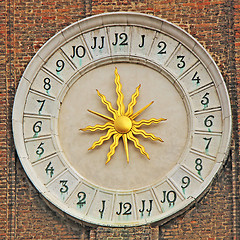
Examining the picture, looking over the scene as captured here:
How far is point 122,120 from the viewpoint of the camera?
18469 mm

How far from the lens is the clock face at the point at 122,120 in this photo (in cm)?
1838

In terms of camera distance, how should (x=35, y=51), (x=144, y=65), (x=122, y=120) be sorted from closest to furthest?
(x=122, y=120), (x=144, y=65), (x=35, y=51)

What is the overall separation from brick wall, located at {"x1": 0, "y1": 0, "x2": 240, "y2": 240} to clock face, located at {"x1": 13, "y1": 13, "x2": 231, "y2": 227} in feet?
0.57

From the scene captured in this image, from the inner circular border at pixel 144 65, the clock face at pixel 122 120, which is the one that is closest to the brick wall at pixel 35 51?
the clock face at pixel 122 120

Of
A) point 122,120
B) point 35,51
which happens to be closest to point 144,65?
point 122,120

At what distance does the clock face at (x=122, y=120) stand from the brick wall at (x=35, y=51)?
18cm

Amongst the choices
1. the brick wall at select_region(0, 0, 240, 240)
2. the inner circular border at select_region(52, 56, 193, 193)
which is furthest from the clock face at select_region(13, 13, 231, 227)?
the brick wall at select_region(0, 0, 240, 240)

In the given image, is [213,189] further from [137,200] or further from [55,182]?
[55,182]

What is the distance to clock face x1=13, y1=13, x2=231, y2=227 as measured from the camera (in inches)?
723

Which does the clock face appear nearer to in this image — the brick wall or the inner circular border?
the inner circular border

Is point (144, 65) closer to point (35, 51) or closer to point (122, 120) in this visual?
point (122, 120)

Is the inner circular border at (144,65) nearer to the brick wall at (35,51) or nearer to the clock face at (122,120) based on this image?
the clock face at (122,120)

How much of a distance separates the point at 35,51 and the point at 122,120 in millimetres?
1798

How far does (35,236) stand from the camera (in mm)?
18484
